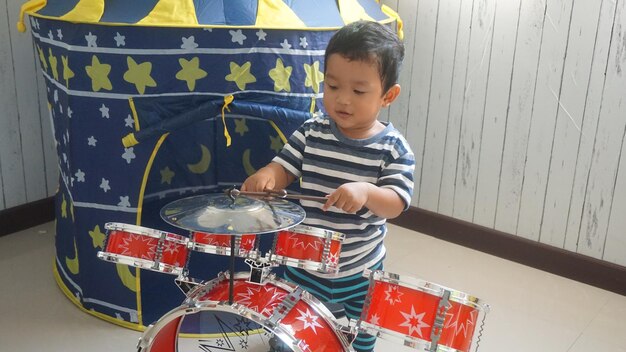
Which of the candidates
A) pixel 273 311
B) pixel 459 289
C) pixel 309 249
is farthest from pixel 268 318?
pixel 459 289

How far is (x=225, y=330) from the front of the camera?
7.20 ft

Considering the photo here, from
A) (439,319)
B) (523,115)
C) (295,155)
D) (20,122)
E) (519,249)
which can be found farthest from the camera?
(20,122)

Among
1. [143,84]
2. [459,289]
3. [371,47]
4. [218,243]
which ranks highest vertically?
[371,47]

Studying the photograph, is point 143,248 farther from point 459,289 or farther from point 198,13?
point 459,289

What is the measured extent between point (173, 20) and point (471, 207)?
66.2 inches

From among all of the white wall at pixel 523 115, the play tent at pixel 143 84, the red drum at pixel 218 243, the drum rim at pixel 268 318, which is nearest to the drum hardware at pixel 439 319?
the drum rim at pixel 268 318

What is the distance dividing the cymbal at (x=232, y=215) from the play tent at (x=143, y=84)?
0.65 meters

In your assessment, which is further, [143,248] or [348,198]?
[143,248]

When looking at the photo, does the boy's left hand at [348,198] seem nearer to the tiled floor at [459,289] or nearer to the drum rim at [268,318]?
the drum rim at [268,318]

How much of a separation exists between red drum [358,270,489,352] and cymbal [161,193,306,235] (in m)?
0.22

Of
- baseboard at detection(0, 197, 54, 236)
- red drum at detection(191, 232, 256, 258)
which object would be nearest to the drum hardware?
red drum at detection(191, 232, 256, 258)

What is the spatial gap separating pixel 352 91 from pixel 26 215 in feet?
6.94

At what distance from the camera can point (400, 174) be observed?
156 centimetres

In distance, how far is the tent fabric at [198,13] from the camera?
1979 mm
